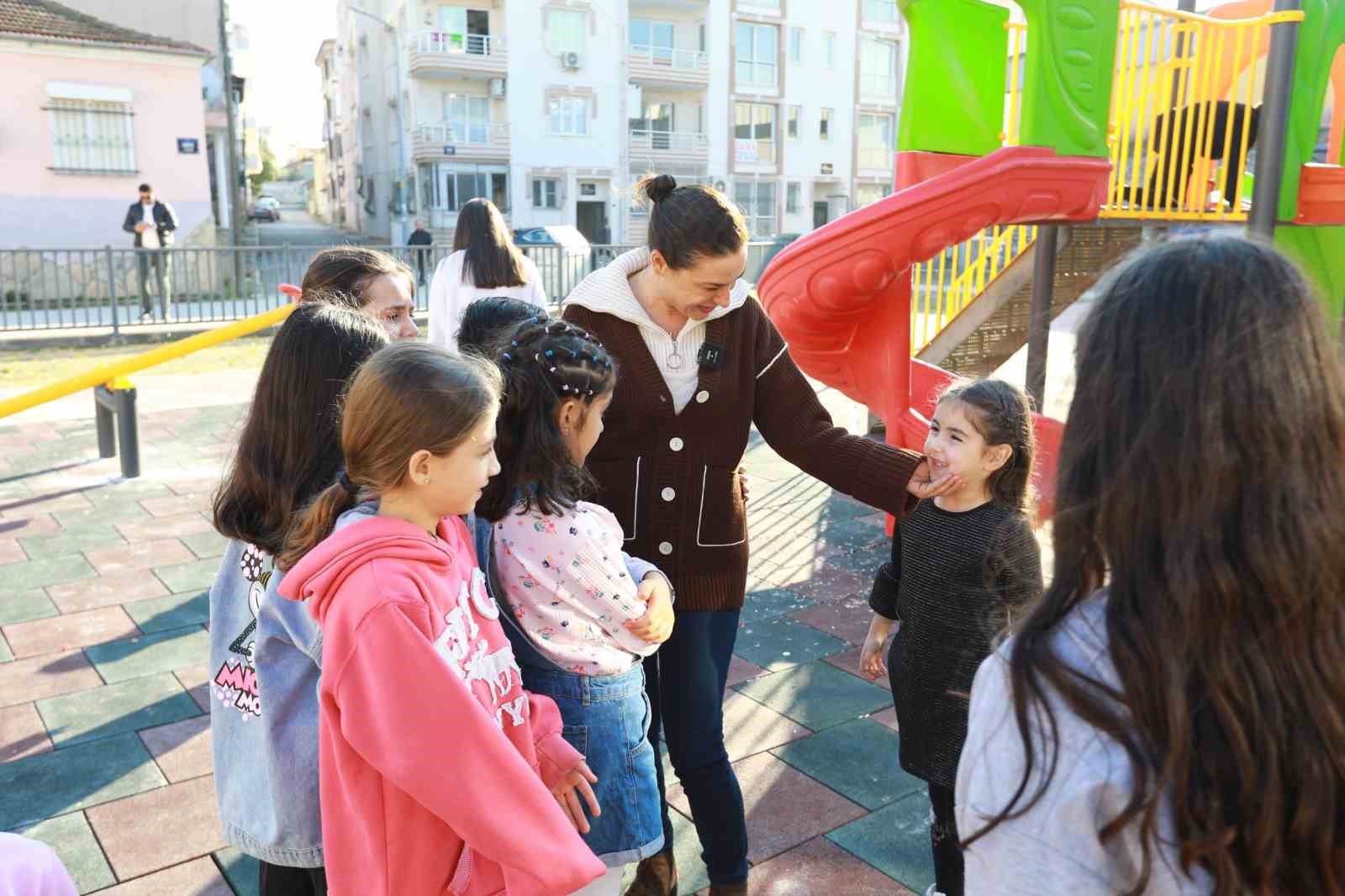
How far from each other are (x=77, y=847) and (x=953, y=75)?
15.8ft

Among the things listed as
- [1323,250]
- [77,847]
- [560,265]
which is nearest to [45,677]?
[77,847]

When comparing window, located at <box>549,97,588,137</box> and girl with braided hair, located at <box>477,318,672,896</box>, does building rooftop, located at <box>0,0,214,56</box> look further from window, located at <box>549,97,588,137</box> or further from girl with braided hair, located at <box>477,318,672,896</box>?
girl with braided hair, located at <box>477,318,672,896</box>

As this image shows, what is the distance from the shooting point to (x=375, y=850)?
167 cm

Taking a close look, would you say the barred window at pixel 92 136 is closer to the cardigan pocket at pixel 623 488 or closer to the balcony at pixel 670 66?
the balcony at pixel 670 66

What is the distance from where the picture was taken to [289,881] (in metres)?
2.05

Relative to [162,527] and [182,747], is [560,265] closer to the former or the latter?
[162,527]

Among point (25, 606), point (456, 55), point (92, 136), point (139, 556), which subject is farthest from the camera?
point (456, 55)

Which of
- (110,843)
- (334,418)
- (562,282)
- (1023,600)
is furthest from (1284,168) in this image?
(562,282)

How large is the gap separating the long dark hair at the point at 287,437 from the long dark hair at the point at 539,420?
290 millimetres

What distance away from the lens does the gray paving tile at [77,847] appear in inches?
108

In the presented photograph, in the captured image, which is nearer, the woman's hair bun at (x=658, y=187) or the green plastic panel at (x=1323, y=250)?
the woman's hair bun at (x=658, y=187)

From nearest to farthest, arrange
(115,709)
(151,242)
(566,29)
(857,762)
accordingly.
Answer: (857,762), (115,709), (151,242), (566,29)

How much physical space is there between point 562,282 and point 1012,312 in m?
9.31

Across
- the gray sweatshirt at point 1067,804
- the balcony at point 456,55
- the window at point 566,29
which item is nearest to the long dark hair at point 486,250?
the gray sweatshirt at point 1067,804
